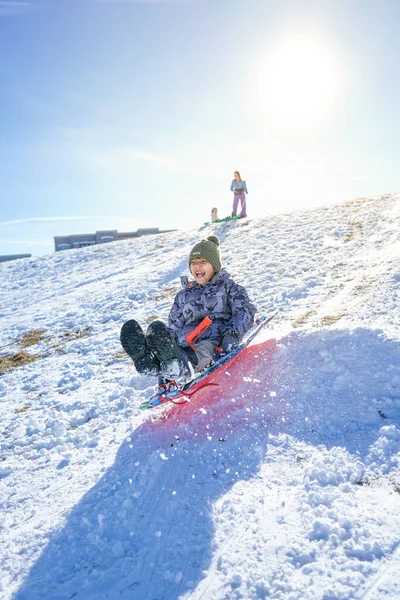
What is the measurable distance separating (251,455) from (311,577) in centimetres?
95

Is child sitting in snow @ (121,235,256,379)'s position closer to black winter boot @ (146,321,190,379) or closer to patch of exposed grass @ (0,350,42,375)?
black winter boot @ (146,321,190,379)

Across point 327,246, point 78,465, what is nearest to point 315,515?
point 78,465

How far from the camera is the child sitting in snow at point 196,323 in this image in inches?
120

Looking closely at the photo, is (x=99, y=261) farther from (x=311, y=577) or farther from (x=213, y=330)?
(x=311, y=577)

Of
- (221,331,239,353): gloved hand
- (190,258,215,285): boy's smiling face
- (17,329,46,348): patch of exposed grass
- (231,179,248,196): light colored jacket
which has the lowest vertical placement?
(17,329,46,348): patch of exposed grass

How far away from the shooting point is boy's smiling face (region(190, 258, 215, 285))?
4.20 m

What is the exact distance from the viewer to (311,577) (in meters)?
1.71

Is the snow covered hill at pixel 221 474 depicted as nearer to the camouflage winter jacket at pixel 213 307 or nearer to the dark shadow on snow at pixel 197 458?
the dark shadow on snow at pixel 197 458

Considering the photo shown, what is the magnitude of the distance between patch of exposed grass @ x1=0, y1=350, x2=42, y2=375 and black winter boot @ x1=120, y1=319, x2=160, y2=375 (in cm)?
344

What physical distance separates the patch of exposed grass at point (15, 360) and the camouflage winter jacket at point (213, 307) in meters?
2.86

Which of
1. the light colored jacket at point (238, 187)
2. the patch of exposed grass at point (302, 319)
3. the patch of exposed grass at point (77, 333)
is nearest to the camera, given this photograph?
the patch of exposed grass at point (302, 319)

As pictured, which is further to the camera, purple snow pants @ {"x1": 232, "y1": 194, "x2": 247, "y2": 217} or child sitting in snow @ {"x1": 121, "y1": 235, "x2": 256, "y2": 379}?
purple snow pants @ {"x1": 232, "y1": 194, "x2": 247, "y2": 217}

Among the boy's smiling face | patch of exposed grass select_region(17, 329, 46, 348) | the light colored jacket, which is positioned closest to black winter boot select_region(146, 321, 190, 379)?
the boy's smiling face

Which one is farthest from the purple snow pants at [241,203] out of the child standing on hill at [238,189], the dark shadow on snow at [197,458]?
the dark shadow on snow at [197,458]
